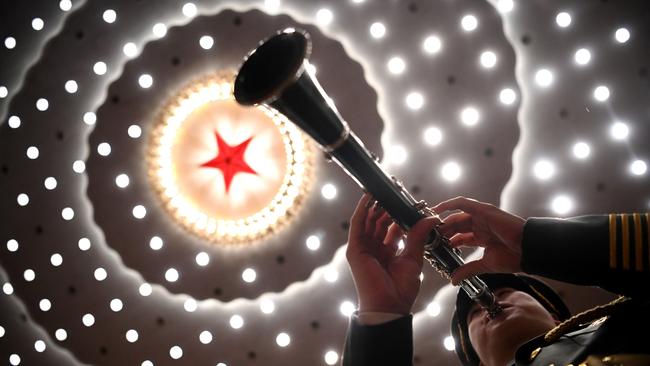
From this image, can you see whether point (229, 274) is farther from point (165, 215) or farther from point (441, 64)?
point (441, 64)

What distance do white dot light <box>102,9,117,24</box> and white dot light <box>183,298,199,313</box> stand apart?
0.82 metres

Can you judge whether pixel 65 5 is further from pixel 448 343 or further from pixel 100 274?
pixel 448 343

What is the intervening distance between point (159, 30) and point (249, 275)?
28.8 inches

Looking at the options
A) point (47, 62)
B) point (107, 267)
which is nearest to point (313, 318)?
→ point (107, 267)

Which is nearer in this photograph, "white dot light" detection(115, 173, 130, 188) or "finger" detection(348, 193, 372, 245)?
"finger" detection(348, 193, 372, 245)

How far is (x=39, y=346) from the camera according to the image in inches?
51.9

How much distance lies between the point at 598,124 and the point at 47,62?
1.51 metres

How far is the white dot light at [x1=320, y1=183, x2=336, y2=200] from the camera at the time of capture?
→ 124 centimetres

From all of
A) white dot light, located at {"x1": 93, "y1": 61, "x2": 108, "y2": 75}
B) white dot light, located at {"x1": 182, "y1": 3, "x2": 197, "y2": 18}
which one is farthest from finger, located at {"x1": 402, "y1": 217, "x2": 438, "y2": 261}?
white dot light, located at {"x1": 93, "y1": 61, "x2": 108, "y2": 75}

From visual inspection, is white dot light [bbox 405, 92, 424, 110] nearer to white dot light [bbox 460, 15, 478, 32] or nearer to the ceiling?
the ceiling

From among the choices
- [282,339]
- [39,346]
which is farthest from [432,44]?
[39,346]

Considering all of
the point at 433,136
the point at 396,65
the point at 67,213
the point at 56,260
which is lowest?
the point at 56,260

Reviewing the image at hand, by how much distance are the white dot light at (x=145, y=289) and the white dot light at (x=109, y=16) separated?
0.75 m

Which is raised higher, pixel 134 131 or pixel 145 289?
pixel 134 131
